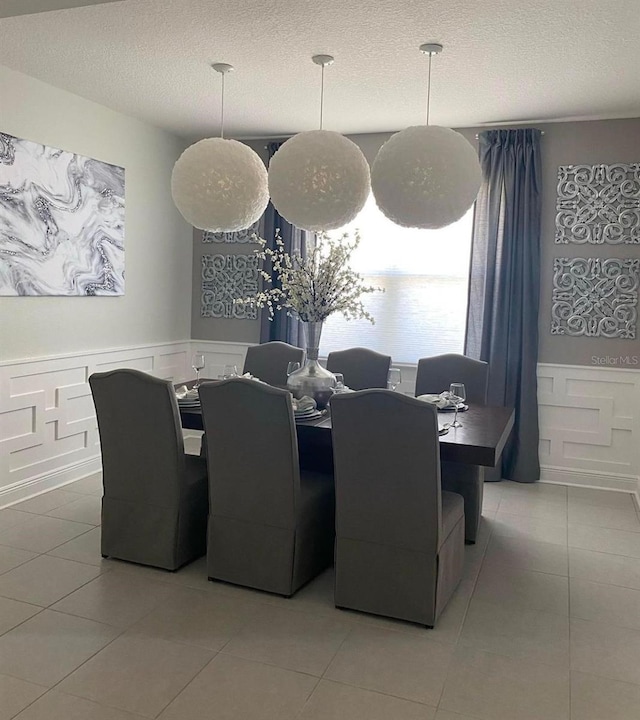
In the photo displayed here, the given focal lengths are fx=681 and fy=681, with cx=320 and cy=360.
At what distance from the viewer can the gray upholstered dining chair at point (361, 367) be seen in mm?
4641

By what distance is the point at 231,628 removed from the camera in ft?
9.51

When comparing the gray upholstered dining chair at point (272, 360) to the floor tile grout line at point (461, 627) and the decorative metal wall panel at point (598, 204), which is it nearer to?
the floor tile grout line at point (461, 627)

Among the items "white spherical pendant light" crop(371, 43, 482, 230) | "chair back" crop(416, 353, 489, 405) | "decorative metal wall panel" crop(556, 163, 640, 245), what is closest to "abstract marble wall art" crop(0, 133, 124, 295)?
"white spherical pendant light" crop(371, 43, 482, 230)

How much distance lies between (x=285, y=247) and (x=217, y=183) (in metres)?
2.15

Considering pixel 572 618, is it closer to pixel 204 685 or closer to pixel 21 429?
pixel 204 685

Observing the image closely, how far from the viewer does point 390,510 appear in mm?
2945

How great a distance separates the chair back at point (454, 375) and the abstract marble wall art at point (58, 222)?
2.46m

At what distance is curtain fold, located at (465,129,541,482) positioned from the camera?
5.05 meters

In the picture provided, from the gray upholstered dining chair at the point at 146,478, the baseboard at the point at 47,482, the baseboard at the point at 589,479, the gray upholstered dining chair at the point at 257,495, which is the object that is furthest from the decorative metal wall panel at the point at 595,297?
the baseboard at the point at 47,482

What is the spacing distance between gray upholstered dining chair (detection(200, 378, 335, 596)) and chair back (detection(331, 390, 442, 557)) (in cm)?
25

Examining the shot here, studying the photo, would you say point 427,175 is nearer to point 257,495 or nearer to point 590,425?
point 257,495

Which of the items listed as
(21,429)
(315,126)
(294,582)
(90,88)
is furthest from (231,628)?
(315,126)

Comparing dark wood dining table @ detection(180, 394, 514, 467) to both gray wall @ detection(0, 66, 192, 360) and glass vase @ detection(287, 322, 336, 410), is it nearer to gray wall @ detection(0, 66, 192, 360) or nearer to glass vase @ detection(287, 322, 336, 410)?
glass vase @ detection(287, 322, 336, 410)

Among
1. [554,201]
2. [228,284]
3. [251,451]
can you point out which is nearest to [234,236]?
[228,284]
